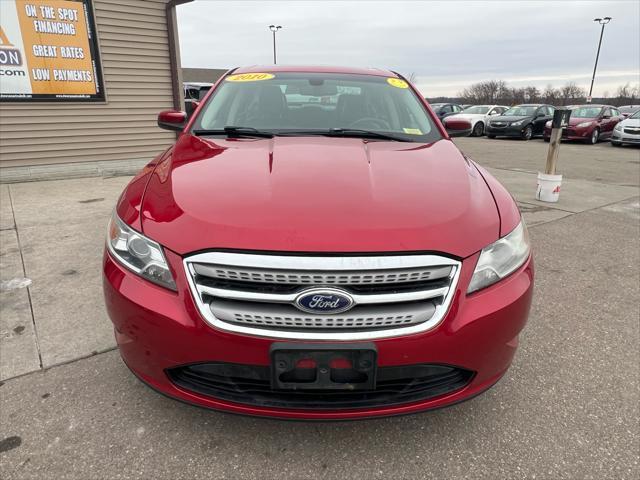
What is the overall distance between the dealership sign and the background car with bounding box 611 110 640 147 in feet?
57.3

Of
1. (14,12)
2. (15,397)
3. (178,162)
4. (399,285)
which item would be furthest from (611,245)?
(14,12)

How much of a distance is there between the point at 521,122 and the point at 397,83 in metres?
17.8

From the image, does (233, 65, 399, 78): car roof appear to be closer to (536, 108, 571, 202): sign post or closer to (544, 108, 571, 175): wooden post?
(544, 108, 571, 175): wooden post

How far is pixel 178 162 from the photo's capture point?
2.21 metres

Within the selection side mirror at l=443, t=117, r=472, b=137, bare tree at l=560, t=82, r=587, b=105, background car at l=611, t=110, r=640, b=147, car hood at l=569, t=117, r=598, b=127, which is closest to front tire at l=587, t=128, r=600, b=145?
car hood at l=569, t=117, r=598, b=127

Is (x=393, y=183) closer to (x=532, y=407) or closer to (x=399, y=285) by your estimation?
(x=399, y=285)

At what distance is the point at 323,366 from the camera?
5.01ft

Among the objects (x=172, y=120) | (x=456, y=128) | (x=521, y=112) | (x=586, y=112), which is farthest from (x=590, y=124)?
(x=172, y=120)

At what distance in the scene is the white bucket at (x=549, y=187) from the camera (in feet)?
21.1

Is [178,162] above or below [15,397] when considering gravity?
above

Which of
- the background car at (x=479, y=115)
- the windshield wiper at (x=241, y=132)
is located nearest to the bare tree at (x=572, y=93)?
the background car at (x=479, y=115)

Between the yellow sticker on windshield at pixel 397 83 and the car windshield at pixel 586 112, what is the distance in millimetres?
17972

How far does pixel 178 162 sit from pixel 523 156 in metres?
13.1

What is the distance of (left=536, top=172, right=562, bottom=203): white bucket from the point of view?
21.1ft
